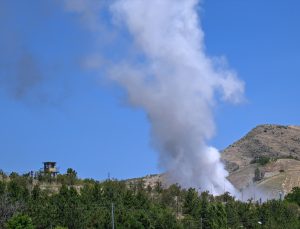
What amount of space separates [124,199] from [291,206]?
3290 cm

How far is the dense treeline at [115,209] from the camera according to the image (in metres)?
66.1

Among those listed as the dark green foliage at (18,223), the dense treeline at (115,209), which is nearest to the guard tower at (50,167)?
the dense treeline at (115,209)

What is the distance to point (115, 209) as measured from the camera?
74125mm

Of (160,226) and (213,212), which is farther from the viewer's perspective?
(213,212)

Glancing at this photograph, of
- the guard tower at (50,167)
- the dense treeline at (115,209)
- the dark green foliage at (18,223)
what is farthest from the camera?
the guard tower at (50,167)

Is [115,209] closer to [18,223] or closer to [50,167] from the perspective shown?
[18,223]

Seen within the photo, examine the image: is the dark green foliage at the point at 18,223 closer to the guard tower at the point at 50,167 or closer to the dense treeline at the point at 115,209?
the dense treeline at the point at 115,209

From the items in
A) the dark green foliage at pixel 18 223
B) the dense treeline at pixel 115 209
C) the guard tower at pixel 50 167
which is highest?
the guard tower at pixel 50 167

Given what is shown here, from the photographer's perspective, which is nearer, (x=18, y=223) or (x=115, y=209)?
(x=18, y=223)

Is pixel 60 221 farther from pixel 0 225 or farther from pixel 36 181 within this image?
pixel 36 181

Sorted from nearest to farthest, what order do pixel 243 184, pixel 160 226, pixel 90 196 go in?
pixel 160 226 < pixel 90 196 < pixel 243 184

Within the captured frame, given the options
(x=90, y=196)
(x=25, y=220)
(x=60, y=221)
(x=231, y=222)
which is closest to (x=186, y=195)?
(x=231, y=222)

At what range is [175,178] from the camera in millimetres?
126500

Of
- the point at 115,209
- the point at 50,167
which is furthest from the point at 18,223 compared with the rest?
the point at 50,167
